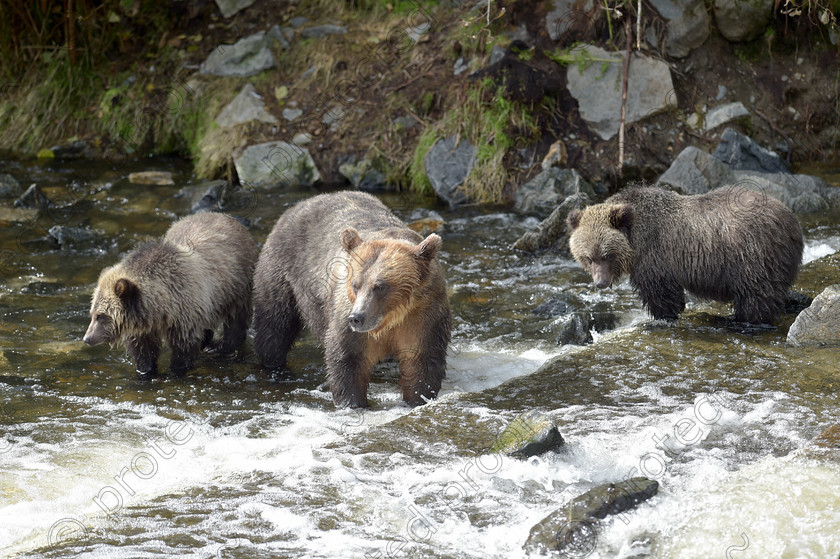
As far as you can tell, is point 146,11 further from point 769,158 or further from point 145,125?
point 769,158

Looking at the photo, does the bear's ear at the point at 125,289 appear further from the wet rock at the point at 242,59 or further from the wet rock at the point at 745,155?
the wet rock at the point at 242,59

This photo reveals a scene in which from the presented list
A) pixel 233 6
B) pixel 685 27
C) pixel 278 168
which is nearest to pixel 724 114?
pixel 685 27

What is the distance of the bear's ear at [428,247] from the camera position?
646 centimetres

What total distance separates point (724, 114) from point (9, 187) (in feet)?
33.0

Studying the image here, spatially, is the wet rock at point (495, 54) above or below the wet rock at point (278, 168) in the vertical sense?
above

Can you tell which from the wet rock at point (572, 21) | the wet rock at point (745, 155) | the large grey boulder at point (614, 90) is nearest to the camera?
the wet rock at point (745, 155)

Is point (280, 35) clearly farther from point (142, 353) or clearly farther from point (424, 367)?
point (424, 367)

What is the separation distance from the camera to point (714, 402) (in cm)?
673

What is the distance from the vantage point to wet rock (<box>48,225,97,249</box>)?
1134 centimetres

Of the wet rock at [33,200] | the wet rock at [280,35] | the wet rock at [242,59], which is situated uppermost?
the wet rock at [280,35]

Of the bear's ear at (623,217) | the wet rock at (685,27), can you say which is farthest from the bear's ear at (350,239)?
the wet rock at (685,27)

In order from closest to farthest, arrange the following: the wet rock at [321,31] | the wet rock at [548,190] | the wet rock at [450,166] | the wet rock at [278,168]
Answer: the wet rock at [548,190]
the wet rock at [450,166]
the wet rock at [278,168]
the wet rock at [321,31]

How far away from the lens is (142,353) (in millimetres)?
8094

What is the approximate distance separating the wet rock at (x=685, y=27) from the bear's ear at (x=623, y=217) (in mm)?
5887
